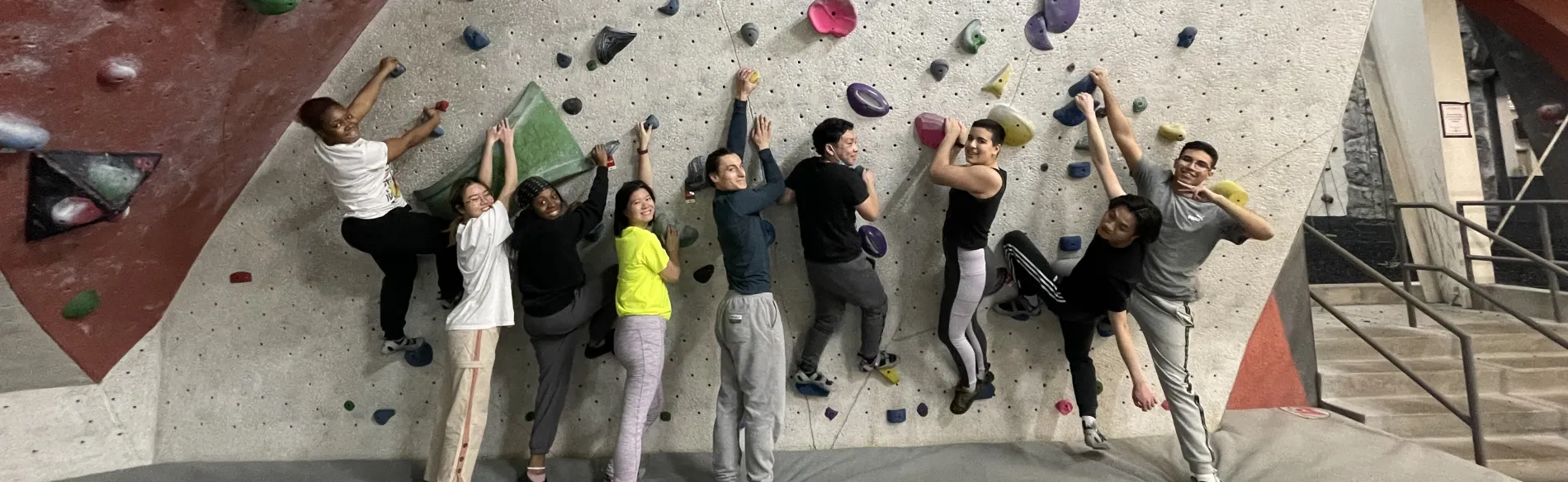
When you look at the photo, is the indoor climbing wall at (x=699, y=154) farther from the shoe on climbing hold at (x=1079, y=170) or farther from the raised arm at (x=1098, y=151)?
the raised arm at (x=1098, y=151)

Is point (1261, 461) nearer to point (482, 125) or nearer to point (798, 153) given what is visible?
point (798, 153)

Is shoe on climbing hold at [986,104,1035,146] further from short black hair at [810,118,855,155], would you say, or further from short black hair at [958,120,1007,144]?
short black hair at [810,118,855,155]

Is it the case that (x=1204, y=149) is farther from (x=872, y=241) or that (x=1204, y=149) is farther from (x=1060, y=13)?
(x=872, y=241)

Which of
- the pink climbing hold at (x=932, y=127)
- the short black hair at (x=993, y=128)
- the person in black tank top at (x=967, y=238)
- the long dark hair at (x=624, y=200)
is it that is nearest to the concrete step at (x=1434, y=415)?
the person in black tank top at (x=967, y=238)

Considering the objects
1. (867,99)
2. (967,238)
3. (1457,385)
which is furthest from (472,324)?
(1457,385)

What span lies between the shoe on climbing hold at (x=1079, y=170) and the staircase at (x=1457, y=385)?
1.46m

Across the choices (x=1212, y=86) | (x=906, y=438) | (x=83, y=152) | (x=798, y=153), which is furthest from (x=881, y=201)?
(x=83, y=152)

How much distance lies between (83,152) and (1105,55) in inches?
128

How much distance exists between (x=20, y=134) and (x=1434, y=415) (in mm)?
4996

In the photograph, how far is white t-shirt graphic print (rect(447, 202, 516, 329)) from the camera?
6.62 feet

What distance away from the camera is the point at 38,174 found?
5.63 ft

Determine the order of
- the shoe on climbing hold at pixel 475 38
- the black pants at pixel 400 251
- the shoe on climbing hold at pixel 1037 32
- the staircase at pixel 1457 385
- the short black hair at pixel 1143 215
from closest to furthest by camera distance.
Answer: the short black hair at pixel 1143 215 < the black pants at pixel 400 251 < the shoe on climbing hold at pixel 475 38 < the shoe on climbing hold at pixel 1037 32 < the staircase at pixel 1457 385

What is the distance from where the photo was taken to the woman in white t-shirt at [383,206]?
2.01m

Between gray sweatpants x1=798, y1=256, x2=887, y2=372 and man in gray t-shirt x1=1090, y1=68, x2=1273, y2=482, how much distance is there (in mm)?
906
